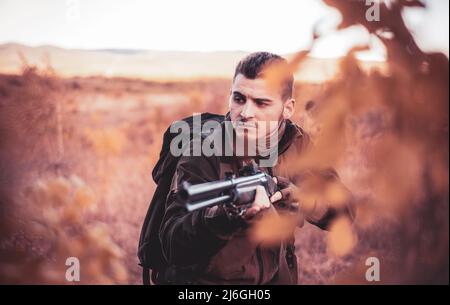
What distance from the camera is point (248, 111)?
6.63 feet

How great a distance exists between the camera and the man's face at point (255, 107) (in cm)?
201

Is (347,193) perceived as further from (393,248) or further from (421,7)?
(421,7)

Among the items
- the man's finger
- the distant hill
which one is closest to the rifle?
the man's finger

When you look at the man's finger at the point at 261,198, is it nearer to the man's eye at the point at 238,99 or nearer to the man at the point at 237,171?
the man at the point at 237,171

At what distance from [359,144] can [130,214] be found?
1096mm

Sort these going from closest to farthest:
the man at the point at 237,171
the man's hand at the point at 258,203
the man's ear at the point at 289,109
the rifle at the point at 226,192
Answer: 1. the rifle at the point at 226,192
2. the man's hand at the point at 258,203
3. the man at the point at 237,171
4. the man's ear at the point at 289,109

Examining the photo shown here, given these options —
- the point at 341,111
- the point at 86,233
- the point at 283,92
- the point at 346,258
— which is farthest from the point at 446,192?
the point at 86,233

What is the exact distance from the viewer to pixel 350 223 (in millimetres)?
2244

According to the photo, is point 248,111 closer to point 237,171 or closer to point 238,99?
point 238,99

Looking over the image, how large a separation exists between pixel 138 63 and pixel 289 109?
27.4 inches

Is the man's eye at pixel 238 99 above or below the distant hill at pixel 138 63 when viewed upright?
below

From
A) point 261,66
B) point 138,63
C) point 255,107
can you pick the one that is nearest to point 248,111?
point 255,107

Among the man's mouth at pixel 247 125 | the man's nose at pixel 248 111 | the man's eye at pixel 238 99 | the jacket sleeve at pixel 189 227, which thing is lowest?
the jacket sleeve at pixel 189 227

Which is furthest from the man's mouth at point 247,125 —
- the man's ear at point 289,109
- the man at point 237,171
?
the man's ear at point 289,109
